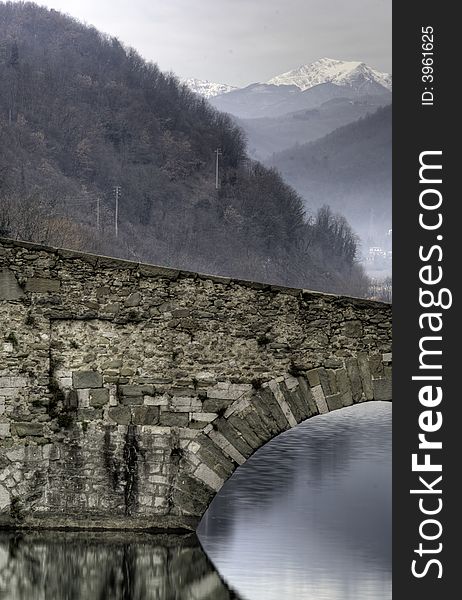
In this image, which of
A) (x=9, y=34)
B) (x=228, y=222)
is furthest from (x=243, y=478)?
(x=9, y=34)

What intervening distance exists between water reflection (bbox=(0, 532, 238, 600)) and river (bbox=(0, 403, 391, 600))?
0.03ft

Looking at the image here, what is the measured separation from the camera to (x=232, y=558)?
14898 millimetres

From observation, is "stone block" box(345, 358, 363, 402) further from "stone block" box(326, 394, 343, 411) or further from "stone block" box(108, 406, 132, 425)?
"stone block" box(108, 406, 132, 425)

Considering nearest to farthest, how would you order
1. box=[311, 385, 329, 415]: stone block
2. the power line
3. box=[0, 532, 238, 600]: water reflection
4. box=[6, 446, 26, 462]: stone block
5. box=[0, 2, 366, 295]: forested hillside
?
box=[0, 532, 238, 600]: water reflection → box=[311, 385, 329, 415]: stone block → box=[6, 446, 26, 462]: stone block → the power line → box=[0, 2, 366, 295]: forested hillside

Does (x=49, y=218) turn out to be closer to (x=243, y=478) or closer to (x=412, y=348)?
(x=243, y=478)

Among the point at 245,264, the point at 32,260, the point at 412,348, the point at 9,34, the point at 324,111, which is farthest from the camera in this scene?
the point at 324,111

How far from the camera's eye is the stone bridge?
47.3ft

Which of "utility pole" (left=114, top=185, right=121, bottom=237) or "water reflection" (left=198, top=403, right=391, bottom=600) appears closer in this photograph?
"water reflection" (left=198, top=403, right=391, bottom=600)

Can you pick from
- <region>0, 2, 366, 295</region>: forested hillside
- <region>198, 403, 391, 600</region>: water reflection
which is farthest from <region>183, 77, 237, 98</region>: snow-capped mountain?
<region>198, 403, 391, 600</region>: water reflection

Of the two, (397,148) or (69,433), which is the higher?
(397,148)

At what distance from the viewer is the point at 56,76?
3342 inches

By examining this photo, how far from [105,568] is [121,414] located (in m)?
1.54

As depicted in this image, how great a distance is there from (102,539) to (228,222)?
2320 inches

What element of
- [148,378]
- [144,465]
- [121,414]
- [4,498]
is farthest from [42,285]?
[4,498]
